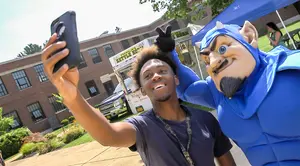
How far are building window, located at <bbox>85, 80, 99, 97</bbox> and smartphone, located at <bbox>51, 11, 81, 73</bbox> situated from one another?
28.7 metres

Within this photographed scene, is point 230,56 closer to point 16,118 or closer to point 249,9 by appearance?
point 249,9

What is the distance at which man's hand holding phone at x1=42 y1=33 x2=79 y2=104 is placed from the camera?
1.20 m

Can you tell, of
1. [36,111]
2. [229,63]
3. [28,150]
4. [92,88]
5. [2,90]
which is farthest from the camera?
[92,88]

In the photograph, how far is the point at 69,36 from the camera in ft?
4.07

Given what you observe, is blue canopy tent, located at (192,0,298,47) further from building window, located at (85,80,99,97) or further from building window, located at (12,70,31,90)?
building window, located at (85,80,99,97)

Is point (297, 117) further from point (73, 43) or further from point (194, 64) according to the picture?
point (194, 64)

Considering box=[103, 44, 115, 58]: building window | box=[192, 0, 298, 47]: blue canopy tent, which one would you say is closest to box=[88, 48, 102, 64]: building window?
box=[103, 44, 115, 58]: building window

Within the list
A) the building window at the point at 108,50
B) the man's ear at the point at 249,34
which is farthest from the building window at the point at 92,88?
the man's ear at the point at 249,34

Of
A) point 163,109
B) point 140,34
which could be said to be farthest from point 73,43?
point 140,34

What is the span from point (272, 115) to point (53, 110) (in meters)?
27.7

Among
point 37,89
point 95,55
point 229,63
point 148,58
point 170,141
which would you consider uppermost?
point 95,55

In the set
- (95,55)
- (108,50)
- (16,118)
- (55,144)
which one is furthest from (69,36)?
(108,50)

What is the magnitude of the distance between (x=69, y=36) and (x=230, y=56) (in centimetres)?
87

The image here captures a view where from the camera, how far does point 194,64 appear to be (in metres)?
11.8
